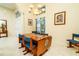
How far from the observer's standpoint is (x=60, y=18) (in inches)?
72.0

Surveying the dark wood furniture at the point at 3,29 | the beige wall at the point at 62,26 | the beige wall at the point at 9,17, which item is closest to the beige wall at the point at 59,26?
the beige wall at the point at 62,26

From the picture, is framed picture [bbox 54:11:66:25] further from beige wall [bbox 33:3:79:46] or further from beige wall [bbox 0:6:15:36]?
beige wall [bbox 0:6:15:36]

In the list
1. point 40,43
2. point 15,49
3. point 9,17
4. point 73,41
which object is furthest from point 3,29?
point 73,41

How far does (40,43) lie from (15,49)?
0.42 m

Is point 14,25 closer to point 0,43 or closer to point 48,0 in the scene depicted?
point 0,43

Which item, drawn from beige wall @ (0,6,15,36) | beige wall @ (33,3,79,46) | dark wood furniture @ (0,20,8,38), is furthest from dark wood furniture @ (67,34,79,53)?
dark wood furniture @ (0,20,8,38)

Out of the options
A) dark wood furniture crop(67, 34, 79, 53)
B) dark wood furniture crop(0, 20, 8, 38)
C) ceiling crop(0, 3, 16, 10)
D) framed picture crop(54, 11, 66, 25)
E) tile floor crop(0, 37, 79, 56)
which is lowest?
tile floor crop(0, 37, 79, 56)

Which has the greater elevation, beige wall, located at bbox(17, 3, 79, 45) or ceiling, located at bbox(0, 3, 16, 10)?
ceiling, located at bbox(0, 3, 16, 10)

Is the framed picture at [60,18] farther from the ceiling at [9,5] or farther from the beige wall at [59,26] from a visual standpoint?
the ceiling at [9,5]

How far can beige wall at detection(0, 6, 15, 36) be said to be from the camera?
183cm

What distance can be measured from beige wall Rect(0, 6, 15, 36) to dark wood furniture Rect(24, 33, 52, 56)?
256 mm

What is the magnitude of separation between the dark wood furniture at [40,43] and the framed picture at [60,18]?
272 millimetres

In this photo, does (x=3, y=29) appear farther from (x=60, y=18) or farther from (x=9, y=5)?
(x=60, y=18)

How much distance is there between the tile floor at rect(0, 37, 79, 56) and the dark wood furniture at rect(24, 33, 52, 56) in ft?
0.23
